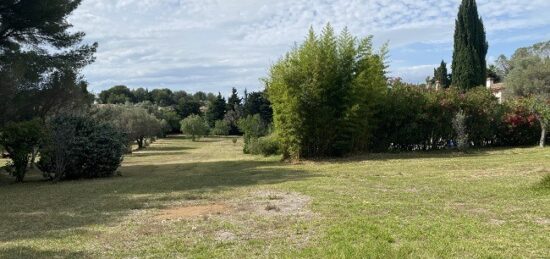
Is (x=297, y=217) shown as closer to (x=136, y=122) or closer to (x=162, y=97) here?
(x=136, y=122)

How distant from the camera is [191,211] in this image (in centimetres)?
852

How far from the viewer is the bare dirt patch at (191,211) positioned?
8021 mm

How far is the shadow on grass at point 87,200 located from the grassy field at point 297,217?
0.09 ft

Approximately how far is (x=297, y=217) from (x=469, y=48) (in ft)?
113

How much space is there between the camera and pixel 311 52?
1869 cm

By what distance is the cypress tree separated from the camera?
3778cm

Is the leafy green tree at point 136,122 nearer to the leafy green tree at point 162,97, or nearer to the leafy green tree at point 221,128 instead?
the leafy green tree at point 221,128

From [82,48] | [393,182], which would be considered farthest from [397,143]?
[82,48]

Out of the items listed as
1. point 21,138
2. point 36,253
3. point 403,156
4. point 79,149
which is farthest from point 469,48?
point 36,253

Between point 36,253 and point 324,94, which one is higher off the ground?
point 324,94

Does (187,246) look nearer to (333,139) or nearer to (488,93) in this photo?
(333,139)

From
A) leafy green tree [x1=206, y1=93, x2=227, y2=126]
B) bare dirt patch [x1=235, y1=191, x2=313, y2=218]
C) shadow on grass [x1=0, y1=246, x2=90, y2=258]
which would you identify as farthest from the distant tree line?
shadow on grass [x1=0, y1=246, x2=90, y2=258]

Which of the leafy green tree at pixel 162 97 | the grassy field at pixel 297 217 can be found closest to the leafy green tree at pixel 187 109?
the leafy green tree at pixel 162 97

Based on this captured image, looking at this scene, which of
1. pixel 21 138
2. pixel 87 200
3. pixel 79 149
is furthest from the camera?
pixel 79 149
